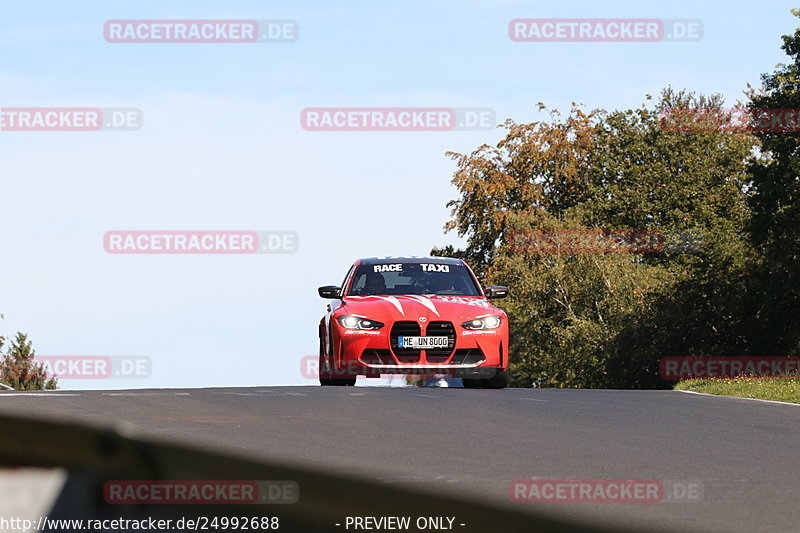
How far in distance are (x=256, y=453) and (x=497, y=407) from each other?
5.49 meters

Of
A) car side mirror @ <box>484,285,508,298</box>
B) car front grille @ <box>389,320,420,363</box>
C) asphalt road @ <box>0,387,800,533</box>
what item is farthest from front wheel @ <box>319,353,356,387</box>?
car side mirror @ <box>484,285,508,298</box>

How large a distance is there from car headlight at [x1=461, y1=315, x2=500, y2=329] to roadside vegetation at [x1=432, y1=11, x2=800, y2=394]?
27.1 meters

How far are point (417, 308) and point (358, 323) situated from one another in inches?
32.5

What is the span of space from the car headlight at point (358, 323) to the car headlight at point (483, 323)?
116 centimetres

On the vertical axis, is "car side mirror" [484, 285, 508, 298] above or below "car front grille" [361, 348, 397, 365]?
above

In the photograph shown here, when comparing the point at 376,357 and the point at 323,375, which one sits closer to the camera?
the point at 376,357

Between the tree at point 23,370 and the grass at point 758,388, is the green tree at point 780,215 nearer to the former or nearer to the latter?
the grass at point 758,388

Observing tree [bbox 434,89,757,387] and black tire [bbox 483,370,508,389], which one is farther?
tree [bbox 434,89,757,387]

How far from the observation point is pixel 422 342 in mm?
17719

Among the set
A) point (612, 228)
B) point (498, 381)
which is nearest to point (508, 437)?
point (498, 381)

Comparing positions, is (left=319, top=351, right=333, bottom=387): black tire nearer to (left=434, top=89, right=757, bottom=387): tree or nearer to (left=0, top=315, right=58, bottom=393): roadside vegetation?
(left=434, top=89, right=757, bottom=387): tree

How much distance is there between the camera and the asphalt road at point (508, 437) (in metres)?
7.42

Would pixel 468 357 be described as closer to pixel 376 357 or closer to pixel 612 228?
pixel 376 357

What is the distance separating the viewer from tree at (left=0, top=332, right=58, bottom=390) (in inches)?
4609
